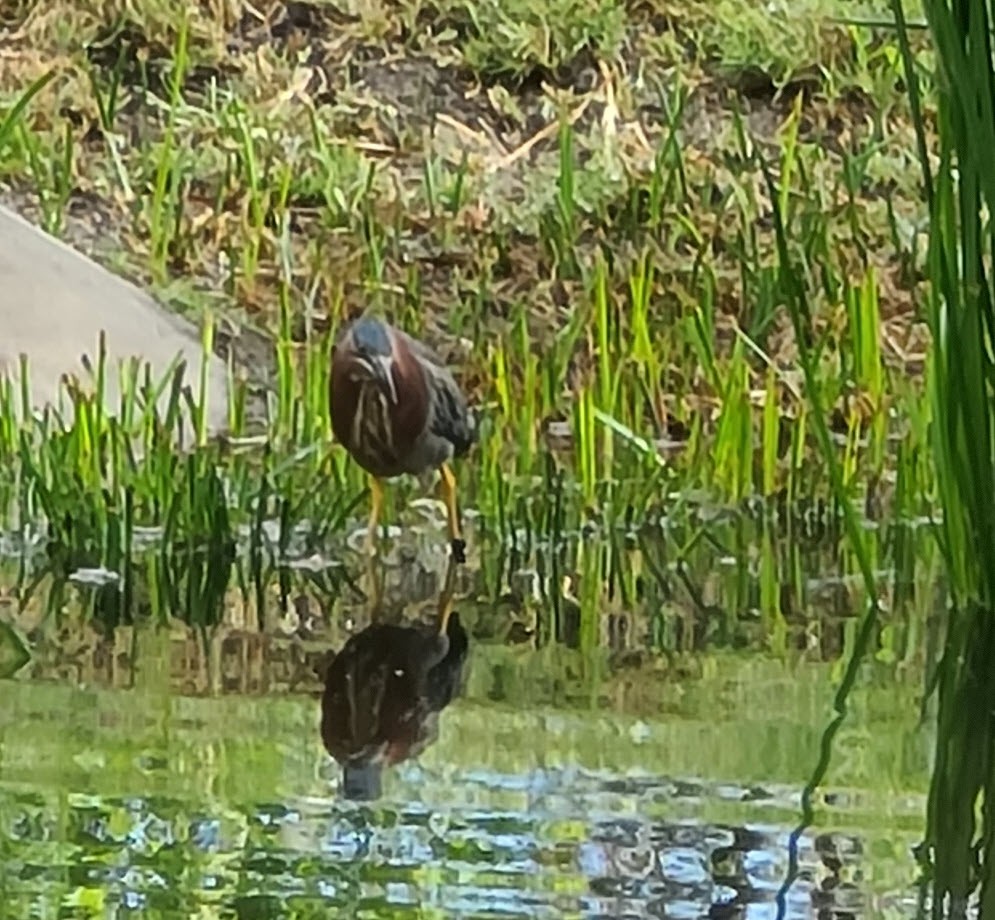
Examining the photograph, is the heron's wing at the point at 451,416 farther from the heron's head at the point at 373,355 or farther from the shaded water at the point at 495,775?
the shaded water at the point at 495,775

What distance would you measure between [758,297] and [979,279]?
5.83ft

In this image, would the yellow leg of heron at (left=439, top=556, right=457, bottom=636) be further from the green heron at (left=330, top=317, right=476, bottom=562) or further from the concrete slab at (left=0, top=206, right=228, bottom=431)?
the concrete slab at (left=0, top=206, right=228, bottom=431)

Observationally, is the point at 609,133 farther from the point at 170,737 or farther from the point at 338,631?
the point at 170,737

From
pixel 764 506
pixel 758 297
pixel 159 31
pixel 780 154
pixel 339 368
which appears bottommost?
pixel 764 506

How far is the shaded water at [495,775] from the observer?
0.77 metres

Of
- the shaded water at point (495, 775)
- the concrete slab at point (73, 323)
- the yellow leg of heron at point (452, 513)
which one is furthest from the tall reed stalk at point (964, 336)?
the concrete slab at point (73, 323)

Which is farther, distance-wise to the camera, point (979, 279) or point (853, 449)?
point (853, 449)

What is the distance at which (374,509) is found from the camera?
6.68 ft

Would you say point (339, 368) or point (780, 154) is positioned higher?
point (780, 154)

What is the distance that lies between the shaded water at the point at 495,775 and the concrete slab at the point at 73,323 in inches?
56.8

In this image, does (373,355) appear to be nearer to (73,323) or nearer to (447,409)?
(447,409)

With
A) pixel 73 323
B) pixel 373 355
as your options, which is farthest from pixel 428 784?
pixel 73 323

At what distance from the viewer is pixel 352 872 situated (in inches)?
30.8

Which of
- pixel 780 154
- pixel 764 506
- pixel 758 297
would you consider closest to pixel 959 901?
pixel 764 506
